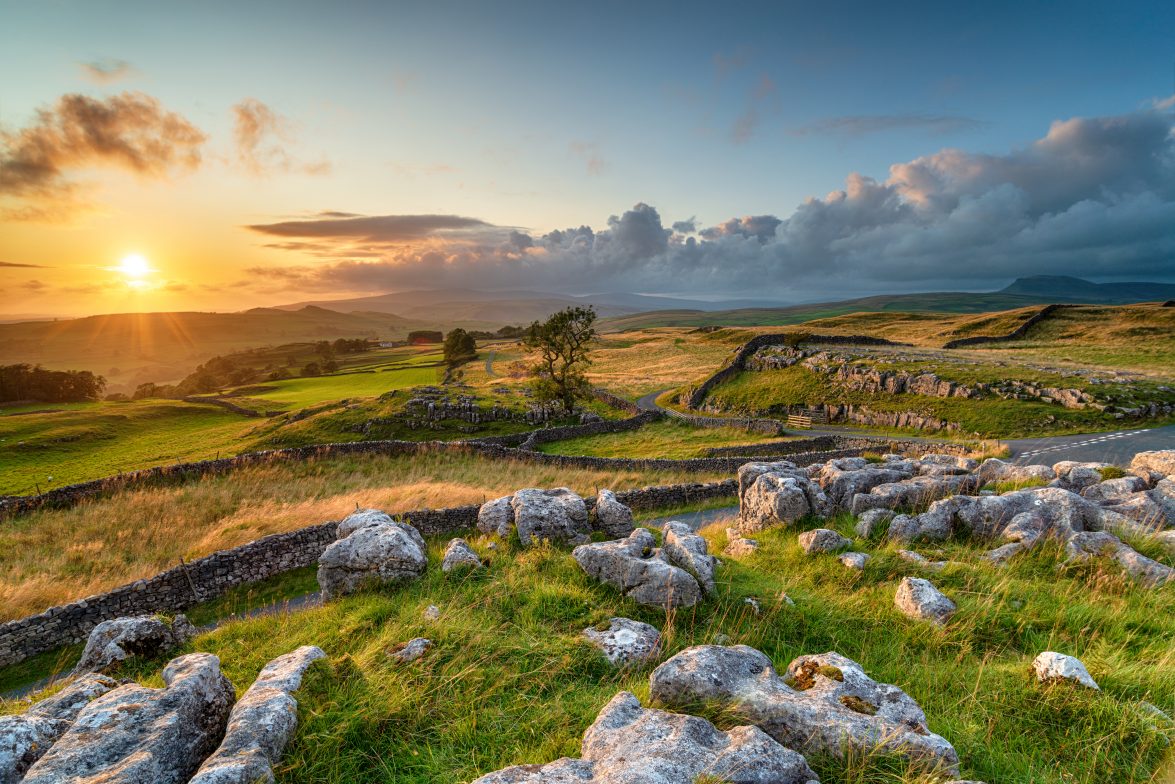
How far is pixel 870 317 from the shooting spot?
14512 centimetres

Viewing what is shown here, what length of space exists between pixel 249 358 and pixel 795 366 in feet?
560

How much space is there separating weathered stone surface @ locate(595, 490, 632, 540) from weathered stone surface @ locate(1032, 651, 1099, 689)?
27.0 ft

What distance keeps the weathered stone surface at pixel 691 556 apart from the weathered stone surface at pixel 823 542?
2.40 meters

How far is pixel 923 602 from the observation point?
302 inches

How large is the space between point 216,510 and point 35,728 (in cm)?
2263

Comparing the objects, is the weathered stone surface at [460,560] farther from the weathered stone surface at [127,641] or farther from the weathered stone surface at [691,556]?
the weathered stone surface at [127,641]

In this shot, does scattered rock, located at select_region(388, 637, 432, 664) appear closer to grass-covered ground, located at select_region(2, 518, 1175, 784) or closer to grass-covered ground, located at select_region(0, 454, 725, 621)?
grass-covered ground, located at select_region(2, 518, 1175, 784)

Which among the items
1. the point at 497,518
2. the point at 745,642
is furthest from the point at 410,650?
the point at 497,518

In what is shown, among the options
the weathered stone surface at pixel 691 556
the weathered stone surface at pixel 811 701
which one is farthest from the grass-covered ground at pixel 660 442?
the weathered stone surface at pixel 811 701

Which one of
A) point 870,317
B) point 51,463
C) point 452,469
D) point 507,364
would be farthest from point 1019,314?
point 51,463

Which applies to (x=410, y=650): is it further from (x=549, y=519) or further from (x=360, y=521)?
(x=360, y=521)

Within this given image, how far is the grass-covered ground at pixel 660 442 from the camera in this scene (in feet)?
127

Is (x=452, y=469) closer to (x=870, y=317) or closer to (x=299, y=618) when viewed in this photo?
(x=299, y=618)

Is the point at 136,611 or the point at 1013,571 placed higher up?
the point at 1013,571
